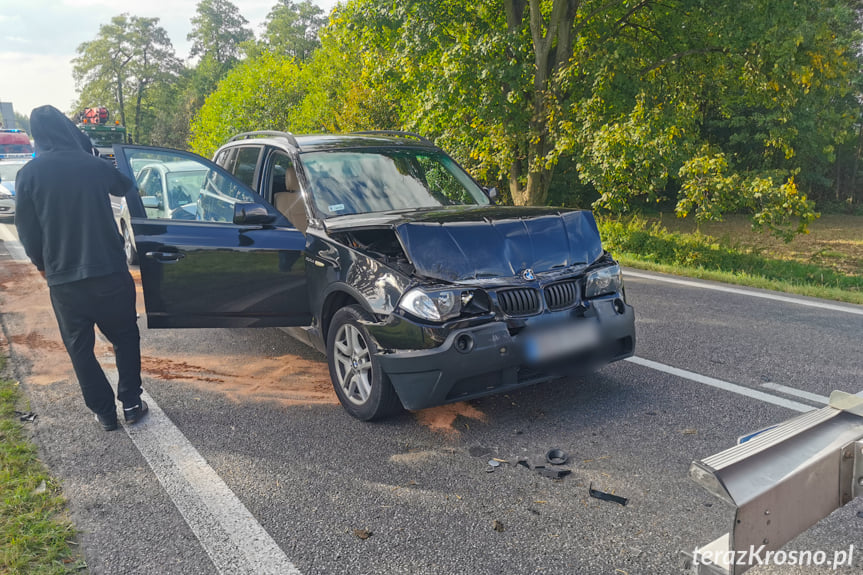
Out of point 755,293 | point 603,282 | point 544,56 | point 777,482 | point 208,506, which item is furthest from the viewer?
point 544,56

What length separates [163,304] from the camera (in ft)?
15.5

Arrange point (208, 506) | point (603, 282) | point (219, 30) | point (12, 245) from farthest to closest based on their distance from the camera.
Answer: point (219, 30) < point (12, 245) < point (603, 282) < point (208, 506)

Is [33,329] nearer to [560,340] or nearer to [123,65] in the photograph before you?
[560,340]

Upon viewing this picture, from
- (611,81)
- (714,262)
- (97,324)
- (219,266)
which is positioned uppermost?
(611,81)

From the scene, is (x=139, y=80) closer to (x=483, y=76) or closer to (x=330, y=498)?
(x=483, y=76)

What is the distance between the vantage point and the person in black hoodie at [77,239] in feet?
13.1

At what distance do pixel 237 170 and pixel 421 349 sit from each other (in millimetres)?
3405

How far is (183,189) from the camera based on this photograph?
17.0 ft

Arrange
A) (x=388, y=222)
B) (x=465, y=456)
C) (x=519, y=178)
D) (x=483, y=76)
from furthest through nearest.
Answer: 1. (x=519, y=178)
2. (x=483, y=76)
3. (x=388, y=222)
4. (x=465, y=456)

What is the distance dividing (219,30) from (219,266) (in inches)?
3082

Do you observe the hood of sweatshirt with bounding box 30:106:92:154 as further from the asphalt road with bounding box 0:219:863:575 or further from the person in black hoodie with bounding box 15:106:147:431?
the asphalt road with bounding box 0:219:863:575

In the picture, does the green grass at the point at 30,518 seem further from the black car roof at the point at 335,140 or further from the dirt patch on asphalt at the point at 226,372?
the black car roof at the point at 335,140

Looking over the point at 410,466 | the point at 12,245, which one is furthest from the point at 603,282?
the point at 12,245

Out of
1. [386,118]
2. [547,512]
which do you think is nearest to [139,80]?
[386,118]
